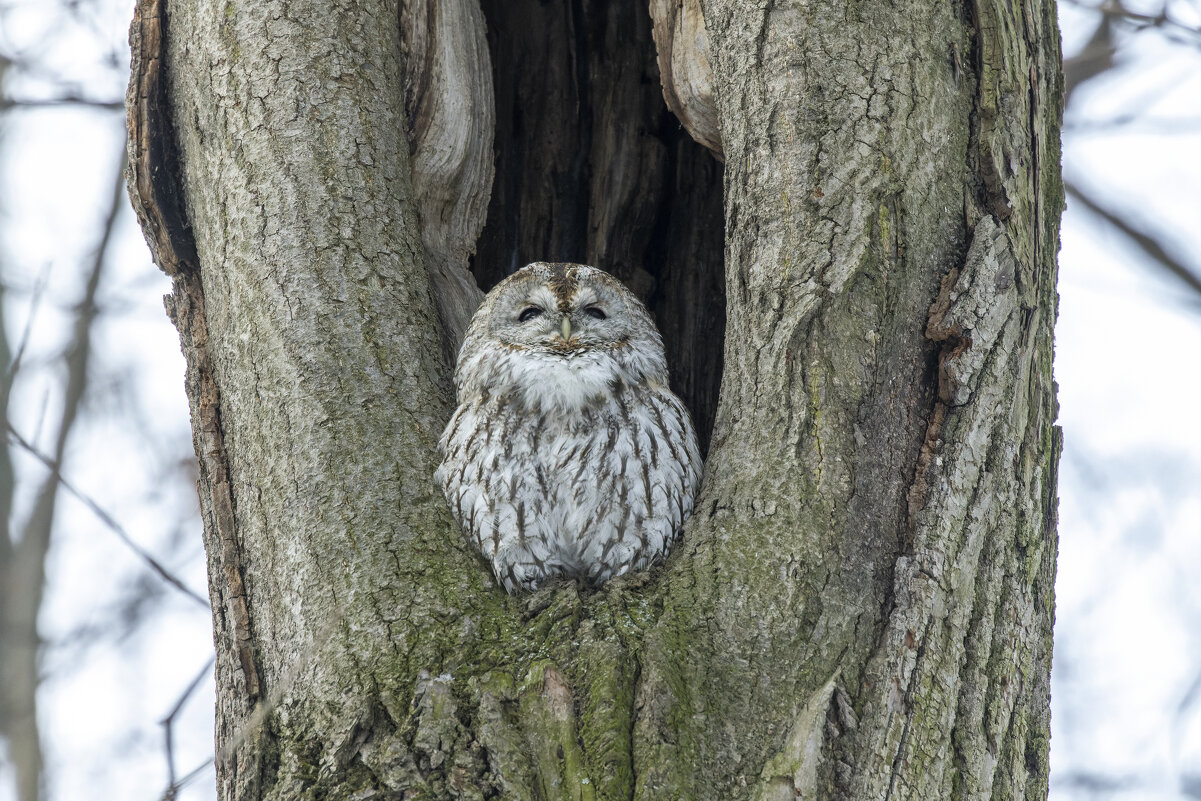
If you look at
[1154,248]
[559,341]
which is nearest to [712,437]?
[559,341]

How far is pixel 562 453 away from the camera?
2787mm

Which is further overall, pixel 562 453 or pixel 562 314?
pixel 562 314

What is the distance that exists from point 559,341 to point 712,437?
0.73 meters

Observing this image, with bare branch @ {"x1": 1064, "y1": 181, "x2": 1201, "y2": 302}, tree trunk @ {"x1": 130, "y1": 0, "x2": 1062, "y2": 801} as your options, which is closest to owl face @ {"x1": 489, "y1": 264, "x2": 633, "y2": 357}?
tree trunk @ {"x1": 130, "y1": 0, "x2": 1062, "y2": 801}

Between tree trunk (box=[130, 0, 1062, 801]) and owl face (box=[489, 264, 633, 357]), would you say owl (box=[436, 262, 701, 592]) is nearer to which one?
owl face (box=[489, 264, 633, 357])

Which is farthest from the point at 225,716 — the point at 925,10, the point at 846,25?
the point at 925,10

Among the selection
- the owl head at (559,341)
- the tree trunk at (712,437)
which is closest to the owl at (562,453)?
the owl head at (559,341)

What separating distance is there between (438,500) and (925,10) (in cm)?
158

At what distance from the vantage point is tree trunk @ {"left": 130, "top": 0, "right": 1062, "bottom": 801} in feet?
6.03

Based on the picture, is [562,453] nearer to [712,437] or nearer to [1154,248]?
[712,437]

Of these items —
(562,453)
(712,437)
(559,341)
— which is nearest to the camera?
(712,437)

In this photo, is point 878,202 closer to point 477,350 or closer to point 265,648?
point 477,350

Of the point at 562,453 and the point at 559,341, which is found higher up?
the point at 559,341

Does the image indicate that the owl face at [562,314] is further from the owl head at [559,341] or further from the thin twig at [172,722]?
the thin twig at [172,722]
